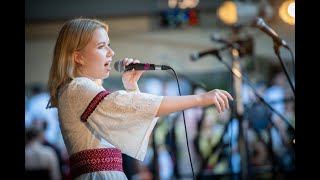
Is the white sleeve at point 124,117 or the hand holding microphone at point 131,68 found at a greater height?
the hand holding microphone at point 131,68

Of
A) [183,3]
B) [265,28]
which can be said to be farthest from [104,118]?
[183,3]

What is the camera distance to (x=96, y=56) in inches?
82.9

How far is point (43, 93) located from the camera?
28.0 feet

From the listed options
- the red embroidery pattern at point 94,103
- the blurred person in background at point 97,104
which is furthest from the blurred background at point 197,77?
the red embroidery pattern at point 94,103

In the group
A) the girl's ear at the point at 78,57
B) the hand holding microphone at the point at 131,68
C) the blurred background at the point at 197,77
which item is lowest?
the blurred background at the point at 197,77

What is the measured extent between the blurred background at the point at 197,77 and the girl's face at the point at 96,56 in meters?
1.59

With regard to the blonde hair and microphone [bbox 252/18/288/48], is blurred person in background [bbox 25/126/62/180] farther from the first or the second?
the blonde hair

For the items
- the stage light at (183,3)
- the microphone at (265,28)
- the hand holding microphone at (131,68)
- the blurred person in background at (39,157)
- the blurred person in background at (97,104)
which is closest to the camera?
the blurred person in background at (97,104)

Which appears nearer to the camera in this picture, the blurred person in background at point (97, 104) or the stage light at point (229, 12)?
the blurred person in background at point (97, 104)

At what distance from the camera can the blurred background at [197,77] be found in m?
4.59

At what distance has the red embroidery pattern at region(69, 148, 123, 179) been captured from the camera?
2043 millimetres

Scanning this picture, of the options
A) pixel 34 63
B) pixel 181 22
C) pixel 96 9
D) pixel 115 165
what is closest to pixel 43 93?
pixel 34 63

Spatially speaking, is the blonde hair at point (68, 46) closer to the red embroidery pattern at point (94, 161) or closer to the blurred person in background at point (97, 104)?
the blurred person in background at point (97, 104)
